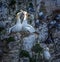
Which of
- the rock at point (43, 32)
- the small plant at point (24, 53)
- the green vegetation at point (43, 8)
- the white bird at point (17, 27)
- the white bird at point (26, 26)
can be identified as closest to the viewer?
the small plant at point (24, 53)

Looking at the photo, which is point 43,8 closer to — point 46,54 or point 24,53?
point 46,54

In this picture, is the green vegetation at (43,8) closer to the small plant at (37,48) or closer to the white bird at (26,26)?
the white bird at (26,26)

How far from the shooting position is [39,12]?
107ft

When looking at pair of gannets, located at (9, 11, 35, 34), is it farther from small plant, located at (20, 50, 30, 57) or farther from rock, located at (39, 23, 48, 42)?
small plant, located at (20, 50, 30, 57)

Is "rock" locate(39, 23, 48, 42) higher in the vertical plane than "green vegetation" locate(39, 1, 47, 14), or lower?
lower

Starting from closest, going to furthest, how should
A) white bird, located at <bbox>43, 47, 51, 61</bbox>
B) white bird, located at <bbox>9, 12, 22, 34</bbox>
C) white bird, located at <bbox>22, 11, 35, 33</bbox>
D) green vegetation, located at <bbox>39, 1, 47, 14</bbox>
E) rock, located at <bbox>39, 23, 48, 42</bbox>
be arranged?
white bird, located at <bbox>43, 47, 51, 61</bbox>, white bird, located at <bbox>22, 11, 35, 33</bbox>, white bird, located at <bbox>9, 12, 22, 34</bbox>, rock, located at <bbox>39, 23, 48, 42</bbox>, green vegetation, located at <bbox>39, 1, 47, 14</bbox>

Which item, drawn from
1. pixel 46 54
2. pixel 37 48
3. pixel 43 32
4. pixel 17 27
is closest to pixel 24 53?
pixel 37 48

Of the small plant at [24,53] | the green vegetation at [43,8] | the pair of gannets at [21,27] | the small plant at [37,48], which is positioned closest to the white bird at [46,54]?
the small plant at [37,48]

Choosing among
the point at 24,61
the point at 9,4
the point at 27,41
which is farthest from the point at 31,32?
the point at 9,4

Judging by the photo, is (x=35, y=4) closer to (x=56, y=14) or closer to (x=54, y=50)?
(x=56, y=14)

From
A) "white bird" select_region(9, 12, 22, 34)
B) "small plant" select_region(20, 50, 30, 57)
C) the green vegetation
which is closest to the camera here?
"small plant" select_region(20, 50, 30, 57)

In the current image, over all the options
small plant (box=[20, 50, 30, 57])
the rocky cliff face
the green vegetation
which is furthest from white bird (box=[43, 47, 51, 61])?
the green vegetation

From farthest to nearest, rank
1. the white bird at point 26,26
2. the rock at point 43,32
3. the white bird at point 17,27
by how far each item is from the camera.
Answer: the rock at point 43,32
the white bird at point 17,27
the white bird at point 26,26


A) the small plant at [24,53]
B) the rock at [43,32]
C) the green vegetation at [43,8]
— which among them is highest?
the green vegetation at [43,8]
